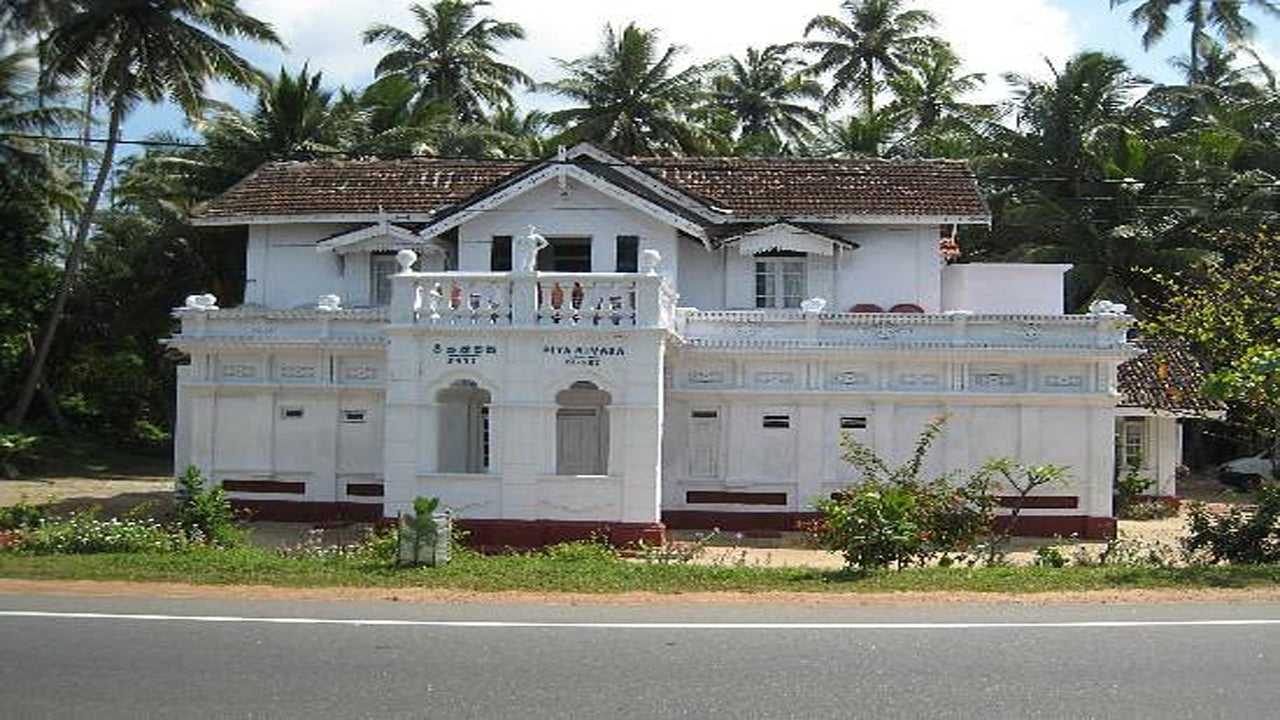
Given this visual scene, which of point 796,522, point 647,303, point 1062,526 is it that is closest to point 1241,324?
point 1062,526

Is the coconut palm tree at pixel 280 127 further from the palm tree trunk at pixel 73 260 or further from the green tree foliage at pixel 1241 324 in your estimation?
the green tree foliage at pixel 1241 324

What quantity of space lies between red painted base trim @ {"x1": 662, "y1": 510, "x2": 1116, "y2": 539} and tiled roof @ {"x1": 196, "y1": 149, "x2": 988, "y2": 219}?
5998 mm

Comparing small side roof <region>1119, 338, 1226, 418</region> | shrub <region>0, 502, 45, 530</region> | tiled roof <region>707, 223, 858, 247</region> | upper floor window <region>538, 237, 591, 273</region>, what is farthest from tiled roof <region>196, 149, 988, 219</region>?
shrub <region>0, 502, 45, 530</region>

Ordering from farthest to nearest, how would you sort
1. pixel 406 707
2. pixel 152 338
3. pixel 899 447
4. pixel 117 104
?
pixel 152 338, pixel 117 104, pixel 899 447, pixel 406 707

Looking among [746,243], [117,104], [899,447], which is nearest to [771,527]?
[899,447]

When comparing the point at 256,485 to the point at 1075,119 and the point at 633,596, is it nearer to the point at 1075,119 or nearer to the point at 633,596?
the point at 633,596

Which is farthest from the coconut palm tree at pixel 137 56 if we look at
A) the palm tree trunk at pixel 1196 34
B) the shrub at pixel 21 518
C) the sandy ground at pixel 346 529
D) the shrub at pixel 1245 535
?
the palm tree trunk at pixel 1196 34

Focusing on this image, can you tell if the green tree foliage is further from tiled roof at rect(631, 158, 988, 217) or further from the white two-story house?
tiled roof at rect(631, 158, 988, 217)

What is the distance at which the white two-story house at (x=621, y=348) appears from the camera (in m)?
20.1

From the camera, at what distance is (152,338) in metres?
43.7

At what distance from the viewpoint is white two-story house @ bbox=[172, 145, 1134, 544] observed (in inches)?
790

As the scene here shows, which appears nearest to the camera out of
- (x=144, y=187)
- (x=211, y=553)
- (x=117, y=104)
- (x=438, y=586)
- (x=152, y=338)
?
(x=438, y=586)

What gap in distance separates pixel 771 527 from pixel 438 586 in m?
10.3

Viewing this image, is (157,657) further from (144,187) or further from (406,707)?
(144,187)
